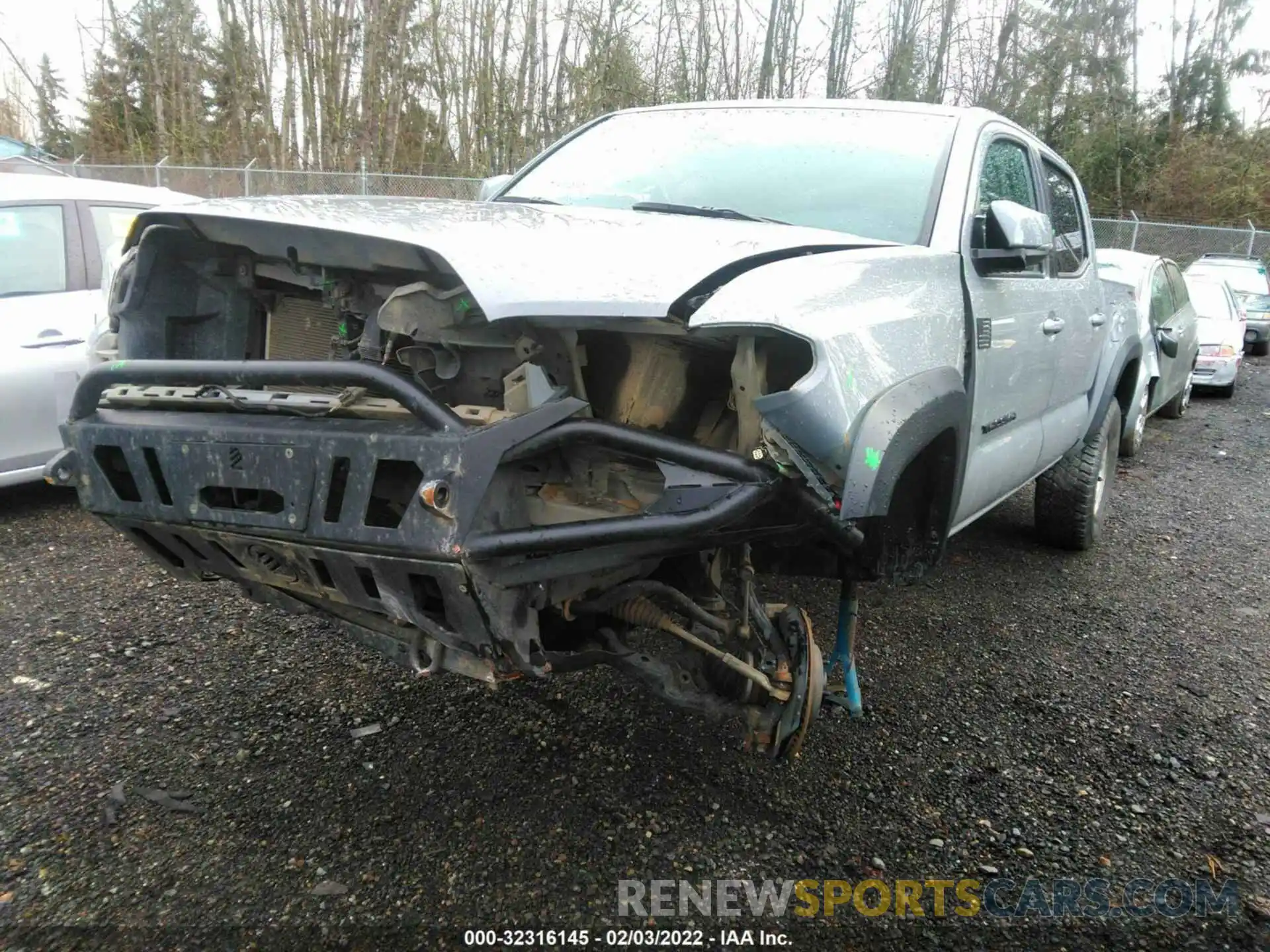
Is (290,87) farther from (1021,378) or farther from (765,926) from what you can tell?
(765,926)

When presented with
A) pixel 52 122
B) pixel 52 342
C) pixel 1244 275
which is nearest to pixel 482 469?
pixel 52 342

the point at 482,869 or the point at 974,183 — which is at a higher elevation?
the point at 974,183

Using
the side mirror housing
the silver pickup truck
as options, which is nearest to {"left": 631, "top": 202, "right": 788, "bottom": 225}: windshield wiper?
the silver pickup truck

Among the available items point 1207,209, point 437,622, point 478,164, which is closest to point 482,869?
point 437,622

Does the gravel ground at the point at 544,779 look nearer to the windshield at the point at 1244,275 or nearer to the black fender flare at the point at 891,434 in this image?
the black fender flare at the point at 891,434

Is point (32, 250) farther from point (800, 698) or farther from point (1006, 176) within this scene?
point (1006, 176)

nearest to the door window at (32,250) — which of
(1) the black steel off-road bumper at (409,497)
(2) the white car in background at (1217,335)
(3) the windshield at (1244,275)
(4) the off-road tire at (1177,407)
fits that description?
(1) the black steel off-road bumper at (409,497)

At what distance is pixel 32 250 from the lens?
4750mm

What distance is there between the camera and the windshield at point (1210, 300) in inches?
468

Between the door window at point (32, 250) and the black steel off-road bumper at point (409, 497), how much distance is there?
3035mm

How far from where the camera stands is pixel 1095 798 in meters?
2.80

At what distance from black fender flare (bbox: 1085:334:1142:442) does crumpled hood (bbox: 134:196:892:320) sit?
8.55 ft

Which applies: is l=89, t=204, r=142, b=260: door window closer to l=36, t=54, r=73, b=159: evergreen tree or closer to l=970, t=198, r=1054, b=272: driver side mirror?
l=970, t=198, r=1054, b=272: driver side mirror

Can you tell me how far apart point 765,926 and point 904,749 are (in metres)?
0.99
